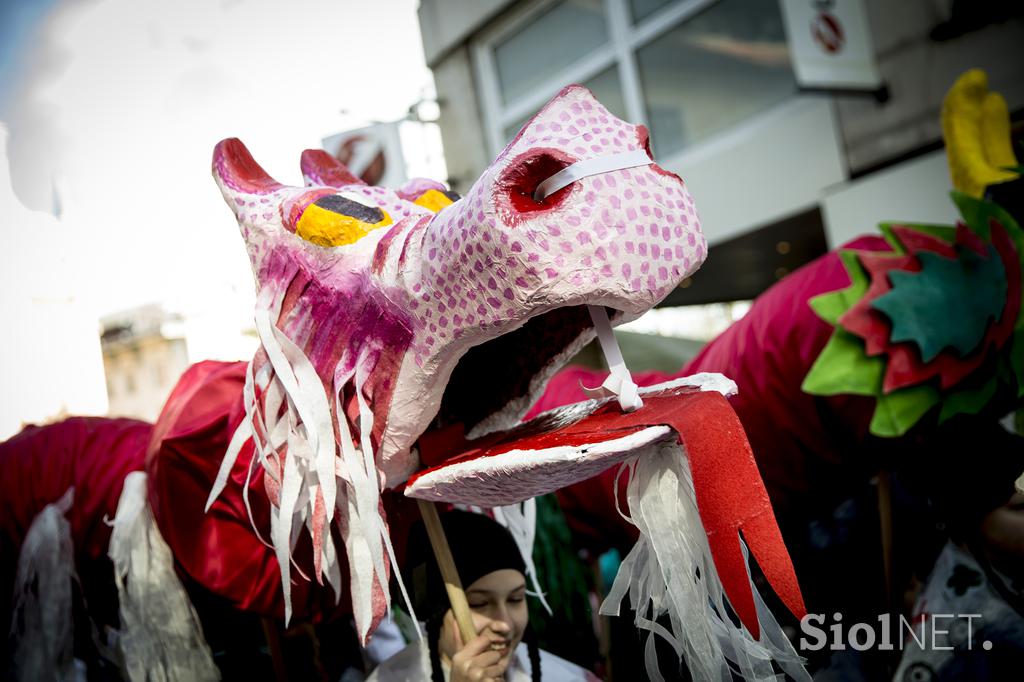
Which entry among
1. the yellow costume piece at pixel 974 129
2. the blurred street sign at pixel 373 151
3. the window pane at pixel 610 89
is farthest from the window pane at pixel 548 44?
the yellow costume piece at pixel 974 129

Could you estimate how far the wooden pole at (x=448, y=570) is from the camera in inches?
35.3

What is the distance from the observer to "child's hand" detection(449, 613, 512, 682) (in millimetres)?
878

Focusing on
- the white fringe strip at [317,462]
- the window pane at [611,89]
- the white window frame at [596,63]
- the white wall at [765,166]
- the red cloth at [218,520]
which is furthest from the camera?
the window pane at [611,89]

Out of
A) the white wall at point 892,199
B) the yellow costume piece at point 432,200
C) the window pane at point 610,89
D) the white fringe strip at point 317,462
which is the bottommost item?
the white fringe strip at point 317,462

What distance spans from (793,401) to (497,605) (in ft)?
1.99

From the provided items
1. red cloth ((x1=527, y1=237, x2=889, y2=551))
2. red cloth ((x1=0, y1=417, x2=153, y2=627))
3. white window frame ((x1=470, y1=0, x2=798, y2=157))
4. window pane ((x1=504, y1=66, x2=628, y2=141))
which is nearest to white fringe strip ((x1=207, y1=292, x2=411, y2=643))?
red cloth ((x1=0, y1=417, x2=153, y2=627))

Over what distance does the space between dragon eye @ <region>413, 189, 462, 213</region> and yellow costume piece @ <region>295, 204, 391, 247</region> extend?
6cm

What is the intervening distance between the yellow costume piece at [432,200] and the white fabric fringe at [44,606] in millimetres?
746

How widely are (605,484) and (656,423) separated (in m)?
0.83

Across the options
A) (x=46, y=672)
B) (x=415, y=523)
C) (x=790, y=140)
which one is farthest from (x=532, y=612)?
(x=790, y=140)

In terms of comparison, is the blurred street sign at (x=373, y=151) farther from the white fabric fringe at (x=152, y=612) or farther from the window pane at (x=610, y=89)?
the white fabric fringe at (x=152, y=612)

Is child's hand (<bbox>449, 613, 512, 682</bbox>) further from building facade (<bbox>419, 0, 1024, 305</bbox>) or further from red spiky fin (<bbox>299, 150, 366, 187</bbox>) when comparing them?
building facade (<bbox>419, 0, 1024, 305</bbox>)

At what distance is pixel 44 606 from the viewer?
1.19 m

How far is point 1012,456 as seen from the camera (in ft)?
4.31
